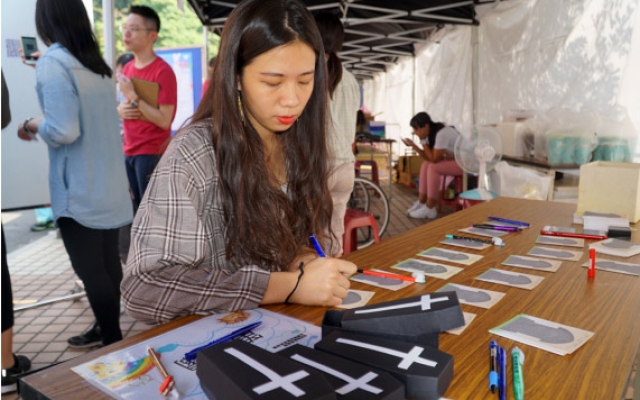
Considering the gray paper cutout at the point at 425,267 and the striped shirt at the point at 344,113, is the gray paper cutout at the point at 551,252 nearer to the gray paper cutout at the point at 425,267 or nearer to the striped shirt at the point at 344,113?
the gray paper cutout at the point at 425,267

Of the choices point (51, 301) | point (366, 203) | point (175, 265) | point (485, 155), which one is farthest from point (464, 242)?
point (366, 203)

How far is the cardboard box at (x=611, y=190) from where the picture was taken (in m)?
1.74

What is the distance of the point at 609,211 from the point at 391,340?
55.5 inches

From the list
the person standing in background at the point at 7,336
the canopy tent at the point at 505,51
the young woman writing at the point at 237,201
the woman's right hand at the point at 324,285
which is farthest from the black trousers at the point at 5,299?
the canopy tent at the point at 505,51

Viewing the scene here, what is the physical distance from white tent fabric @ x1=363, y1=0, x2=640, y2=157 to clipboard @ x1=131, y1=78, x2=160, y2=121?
119 inches

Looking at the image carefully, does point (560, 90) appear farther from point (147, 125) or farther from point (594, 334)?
point (594, 334)

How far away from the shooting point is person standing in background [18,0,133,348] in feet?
6.36

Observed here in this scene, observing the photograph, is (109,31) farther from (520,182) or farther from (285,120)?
(520,182)

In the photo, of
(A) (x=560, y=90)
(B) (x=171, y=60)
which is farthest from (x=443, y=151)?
(B) (x=171, y=60)

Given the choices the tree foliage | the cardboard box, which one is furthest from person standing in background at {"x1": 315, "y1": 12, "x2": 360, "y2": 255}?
the tree foliage

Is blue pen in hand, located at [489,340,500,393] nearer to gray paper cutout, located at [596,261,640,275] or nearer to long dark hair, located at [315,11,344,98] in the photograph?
gray paper cutout, located at [596,261,640,275]

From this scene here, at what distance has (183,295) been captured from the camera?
3.05 feet

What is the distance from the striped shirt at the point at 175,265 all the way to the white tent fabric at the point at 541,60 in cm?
334

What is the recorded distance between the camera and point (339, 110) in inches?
109
